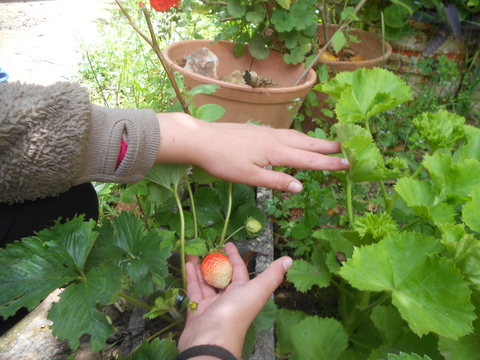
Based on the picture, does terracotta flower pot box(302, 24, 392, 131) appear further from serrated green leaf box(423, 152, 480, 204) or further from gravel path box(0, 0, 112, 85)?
gravel path box(0, 0, 112, 85)

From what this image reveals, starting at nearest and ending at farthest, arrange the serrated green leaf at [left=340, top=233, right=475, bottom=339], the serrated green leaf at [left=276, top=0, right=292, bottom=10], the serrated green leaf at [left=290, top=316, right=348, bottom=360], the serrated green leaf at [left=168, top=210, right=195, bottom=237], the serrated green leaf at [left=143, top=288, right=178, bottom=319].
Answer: the serrated green leaf at [left=340, top=233, right=475, bottom=339]
the serrated green leaf at [left=143, top=288, right=178, bottom=319]
the serrated green leaf at [left=290, top=316, right=348, bottom=360]
the serrated green leaf at [left=168, top=210, right=195, bottom=237]
the serrated green leaf at [left=276, top=0, right=292, bottom=10]

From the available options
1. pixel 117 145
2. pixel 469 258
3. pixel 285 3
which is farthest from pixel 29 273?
pixel 285 3

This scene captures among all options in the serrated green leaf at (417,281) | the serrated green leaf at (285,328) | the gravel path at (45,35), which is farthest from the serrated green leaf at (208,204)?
the gravel path at (45,35)

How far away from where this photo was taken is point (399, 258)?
0.79 meters

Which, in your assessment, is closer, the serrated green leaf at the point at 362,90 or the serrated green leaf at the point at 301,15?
the serrated green leaf at the point at 362,90

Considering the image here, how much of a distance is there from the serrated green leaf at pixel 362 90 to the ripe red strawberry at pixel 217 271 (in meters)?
0.53

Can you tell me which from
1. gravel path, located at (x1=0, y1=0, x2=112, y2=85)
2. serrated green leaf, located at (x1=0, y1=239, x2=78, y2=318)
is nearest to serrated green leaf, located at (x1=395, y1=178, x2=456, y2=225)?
serrated green leaf, located at (x1=0, y1=239, x2=78, y2=318)

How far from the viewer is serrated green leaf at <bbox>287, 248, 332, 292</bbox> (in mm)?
978

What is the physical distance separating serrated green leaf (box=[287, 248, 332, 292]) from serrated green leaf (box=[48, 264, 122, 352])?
463mm

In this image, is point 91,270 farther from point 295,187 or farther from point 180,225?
point 295,187

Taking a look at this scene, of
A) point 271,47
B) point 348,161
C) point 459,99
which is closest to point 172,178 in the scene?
point 348,161

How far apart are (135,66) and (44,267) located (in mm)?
2318

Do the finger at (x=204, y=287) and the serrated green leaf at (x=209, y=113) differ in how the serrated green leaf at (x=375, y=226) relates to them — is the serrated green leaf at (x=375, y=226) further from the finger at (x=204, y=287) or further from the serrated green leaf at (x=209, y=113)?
the serrated green leaf at (x=209, y=113)

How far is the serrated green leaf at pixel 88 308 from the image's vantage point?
751 millimetres
